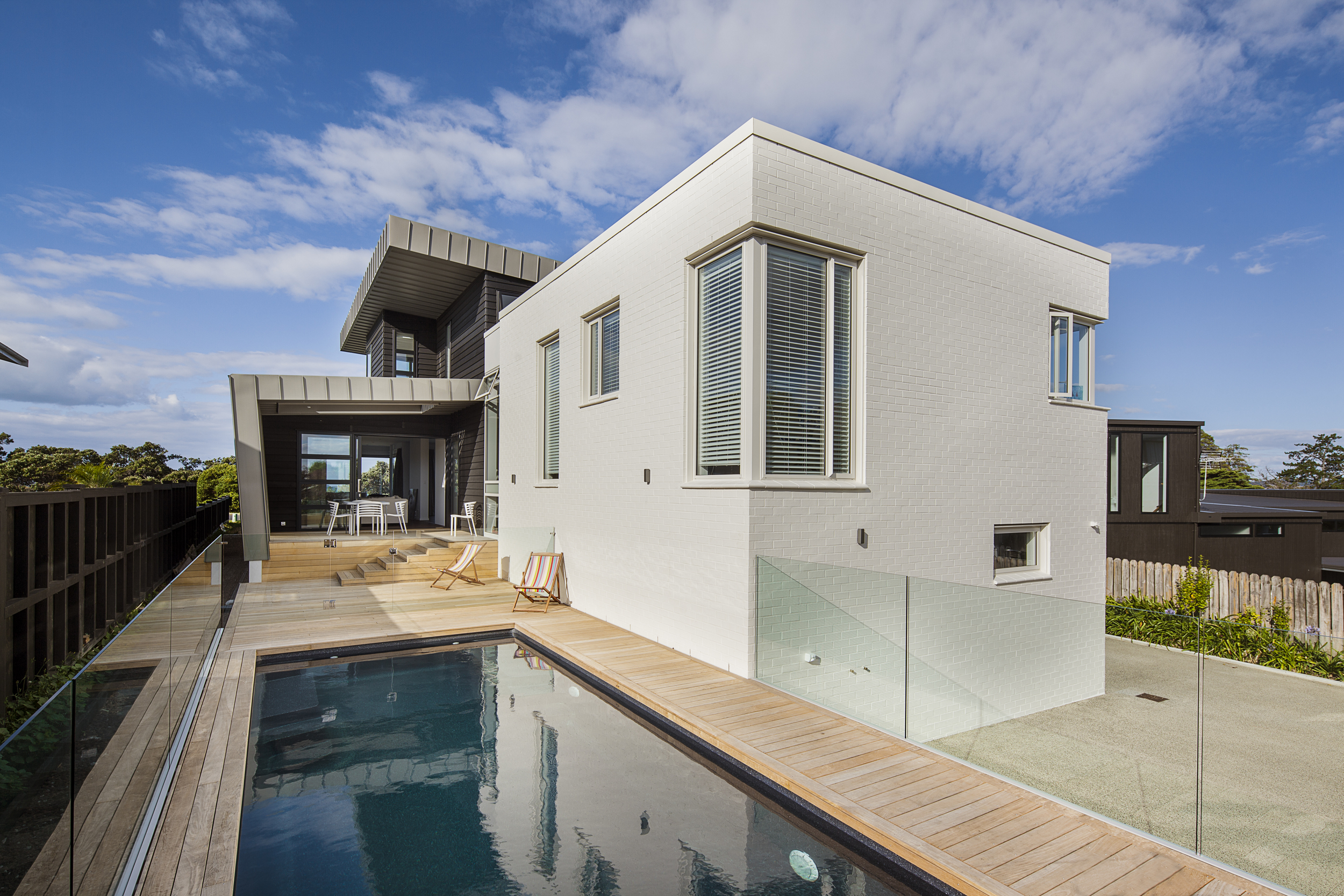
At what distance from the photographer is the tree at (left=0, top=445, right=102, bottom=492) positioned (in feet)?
64.6

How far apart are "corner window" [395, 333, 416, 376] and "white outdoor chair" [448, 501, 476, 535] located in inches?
183

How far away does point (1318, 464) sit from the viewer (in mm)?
41594

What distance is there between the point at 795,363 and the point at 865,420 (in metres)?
0.85

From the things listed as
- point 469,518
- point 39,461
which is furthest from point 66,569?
point 39,461

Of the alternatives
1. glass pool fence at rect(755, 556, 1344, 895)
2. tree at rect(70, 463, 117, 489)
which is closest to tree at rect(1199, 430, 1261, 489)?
glass pool fence at rect(755, 556, 1344, 895)

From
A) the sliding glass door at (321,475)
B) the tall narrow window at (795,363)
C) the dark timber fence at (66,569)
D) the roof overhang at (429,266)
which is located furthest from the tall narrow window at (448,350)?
the tall narrow window at (795,363)

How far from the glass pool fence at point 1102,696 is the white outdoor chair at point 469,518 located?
8.74 metres

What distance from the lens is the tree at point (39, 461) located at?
19688mm

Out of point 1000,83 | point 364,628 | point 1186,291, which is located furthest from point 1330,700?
point 1186,291

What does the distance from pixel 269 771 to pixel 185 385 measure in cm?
11783

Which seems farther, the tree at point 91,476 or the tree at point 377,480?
the tree at point 377,480

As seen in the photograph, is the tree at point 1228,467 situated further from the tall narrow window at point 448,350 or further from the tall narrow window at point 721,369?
the tall narrow window at point 721,369

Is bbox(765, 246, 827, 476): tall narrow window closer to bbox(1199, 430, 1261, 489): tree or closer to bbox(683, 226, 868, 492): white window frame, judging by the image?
bbox(683, 226, 868, 492): white window frame

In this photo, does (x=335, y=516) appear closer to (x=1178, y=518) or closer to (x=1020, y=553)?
(x=1020, y=553)
